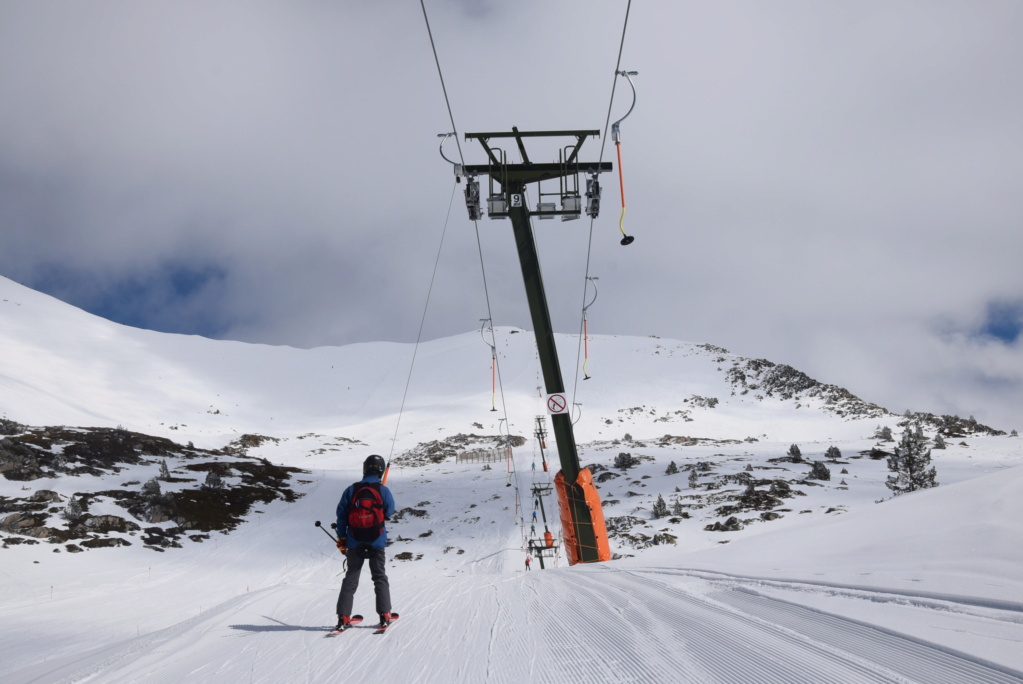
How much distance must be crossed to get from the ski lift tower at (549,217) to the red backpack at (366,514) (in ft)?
21.9

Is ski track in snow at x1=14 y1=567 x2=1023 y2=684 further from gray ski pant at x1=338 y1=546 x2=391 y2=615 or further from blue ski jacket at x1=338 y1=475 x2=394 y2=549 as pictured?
blue ski jacket at x1=338 y1=475 x2=394 y2=549

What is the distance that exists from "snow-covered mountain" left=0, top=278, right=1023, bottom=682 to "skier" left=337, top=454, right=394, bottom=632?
1.97 ft

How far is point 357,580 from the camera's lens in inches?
231

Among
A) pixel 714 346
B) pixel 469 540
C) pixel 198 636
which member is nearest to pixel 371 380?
pixel 714 346

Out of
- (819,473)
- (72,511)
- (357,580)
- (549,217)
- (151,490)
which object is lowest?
(357,580)

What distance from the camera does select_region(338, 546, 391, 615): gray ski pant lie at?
18.6 ft

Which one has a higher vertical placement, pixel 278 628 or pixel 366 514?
pixel 366 514

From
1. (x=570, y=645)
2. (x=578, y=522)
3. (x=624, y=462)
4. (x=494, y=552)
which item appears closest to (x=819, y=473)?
(x=624, y=462)

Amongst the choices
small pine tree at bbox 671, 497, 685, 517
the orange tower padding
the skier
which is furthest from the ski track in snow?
small pine tree at bbox 671, 497, 685, 517

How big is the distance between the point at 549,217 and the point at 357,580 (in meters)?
9.02

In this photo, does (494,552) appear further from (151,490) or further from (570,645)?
(570,645)

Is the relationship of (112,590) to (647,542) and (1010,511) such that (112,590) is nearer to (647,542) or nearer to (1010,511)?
(647,542)

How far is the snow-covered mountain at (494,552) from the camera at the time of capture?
351 cm

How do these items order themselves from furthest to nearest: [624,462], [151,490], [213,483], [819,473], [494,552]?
[624,462] → [213,483] → [151,490] → [819,473] → [494,552]
